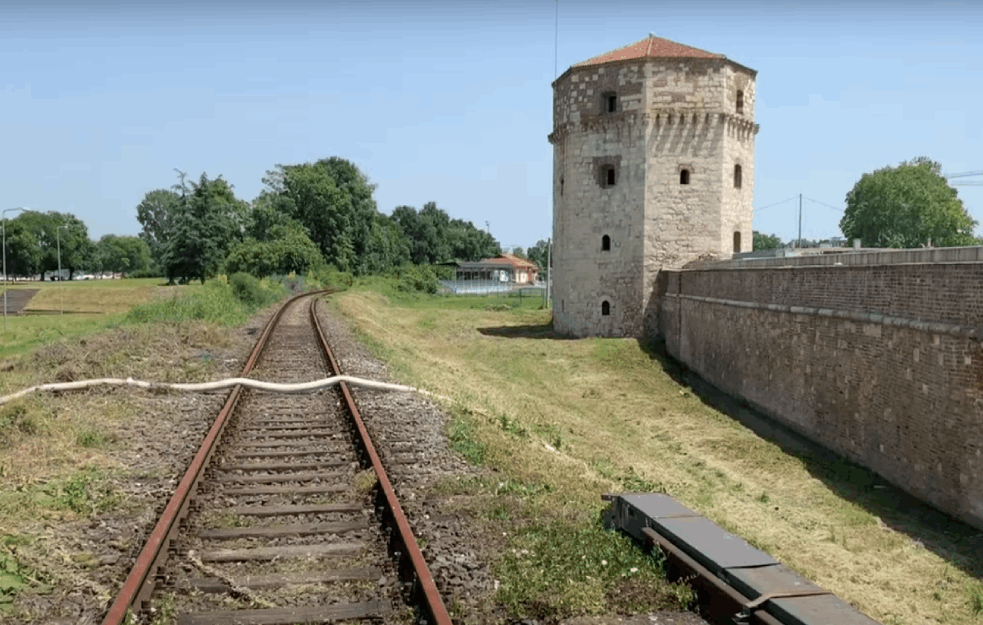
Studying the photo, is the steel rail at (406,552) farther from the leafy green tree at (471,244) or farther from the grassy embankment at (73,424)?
the leafy green tree at (471,244)

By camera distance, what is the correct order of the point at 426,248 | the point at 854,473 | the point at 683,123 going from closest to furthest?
the point at 854,473 < the point at 683,123 < the point at 426,248

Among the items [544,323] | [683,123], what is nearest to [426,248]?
[544,323]

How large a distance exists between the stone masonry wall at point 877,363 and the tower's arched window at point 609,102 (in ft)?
34.6

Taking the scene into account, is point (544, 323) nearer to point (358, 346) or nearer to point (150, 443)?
point (358, 346)

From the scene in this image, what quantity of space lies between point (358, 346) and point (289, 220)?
50.7 metres

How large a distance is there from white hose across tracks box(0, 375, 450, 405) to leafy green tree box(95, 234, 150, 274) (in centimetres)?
14278

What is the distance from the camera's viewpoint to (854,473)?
13.8m

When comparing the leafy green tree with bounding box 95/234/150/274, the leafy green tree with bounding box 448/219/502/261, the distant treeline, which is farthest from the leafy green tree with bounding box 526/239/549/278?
the leafy green tree with bounding box 95/234/150/274

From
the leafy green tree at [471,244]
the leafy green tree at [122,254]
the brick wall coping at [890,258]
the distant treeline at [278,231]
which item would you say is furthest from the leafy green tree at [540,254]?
the brick wall coping at [890,258]

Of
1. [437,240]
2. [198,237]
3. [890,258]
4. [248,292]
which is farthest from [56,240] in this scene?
[890,258]

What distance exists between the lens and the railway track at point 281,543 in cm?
467

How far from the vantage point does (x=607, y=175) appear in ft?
99.0

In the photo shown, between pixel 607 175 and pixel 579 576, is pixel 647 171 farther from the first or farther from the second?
pixel 579 576

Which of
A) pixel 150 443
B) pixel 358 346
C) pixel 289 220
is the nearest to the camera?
Result: pixel 150 443
